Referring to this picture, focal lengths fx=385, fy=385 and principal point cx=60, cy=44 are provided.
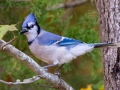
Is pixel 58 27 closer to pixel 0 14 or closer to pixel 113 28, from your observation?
pixel 0 14

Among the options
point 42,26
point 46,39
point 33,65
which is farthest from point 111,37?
point 42,26

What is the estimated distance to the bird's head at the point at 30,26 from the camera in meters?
1.85

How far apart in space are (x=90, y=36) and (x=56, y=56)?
103cm

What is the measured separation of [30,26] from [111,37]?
440mm

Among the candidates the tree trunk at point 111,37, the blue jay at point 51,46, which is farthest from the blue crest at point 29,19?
the tree trunk at point 111,37

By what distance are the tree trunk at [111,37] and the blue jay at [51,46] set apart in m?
0.15

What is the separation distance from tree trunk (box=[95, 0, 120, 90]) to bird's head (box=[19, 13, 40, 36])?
37cm

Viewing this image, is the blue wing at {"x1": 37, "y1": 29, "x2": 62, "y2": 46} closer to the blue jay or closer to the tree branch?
the blue jay

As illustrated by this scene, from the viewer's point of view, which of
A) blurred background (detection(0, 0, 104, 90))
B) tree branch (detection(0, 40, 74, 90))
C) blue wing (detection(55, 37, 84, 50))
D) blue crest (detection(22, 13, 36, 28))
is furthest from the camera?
blurred background (detection(0, 0, 104, 90))

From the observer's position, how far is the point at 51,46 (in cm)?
192

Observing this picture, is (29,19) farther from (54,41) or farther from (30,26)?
(54,41)

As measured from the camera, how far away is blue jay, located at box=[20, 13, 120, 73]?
1.89 metres

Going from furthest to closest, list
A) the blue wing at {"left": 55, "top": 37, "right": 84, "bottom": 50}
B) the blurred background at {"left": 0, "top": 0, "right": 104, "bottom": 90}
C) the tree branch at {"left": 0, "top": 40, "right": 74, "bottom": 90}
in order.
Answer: the blurred background at {"left": 0, "top": 0, "right": 104, "bottom": 90}, the blue wing at {"left": 55, "top": 37, "right": 84, "bottom": 50}, the tree branch at {"left": 0, "top": 40, "right": 74, "bottom": 90}

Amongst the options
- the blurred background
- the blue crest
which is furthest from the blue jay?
the blurred background
